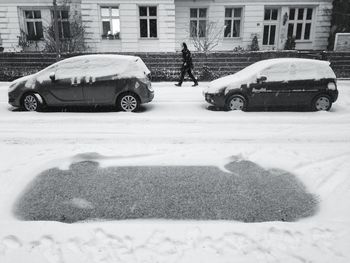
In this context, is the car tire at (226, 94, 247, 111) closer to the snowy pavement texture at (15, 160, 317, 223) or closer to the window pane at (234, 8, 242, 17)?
the snowy pavement texture at (15, 160, 317, 223)

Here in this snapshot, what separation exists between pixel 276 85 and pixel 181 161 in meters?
4.98

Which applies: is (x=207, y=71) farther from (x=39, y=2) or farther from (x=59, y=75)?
(x=39, y=2)

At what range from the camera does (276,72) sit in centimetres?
947

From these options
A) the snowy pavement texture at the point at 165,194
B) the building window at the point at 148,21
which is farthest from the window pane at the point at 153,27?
the snowy pavement texture at the point at 165,194

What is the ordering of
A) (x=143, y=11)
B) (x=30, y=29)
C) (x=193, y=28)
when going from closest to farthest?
(x=143, y=11), (x=193, y=28), (x=30, y=29)

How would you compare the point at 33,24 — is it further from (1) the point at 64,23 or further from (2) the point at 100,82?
(2) the point at 100,82

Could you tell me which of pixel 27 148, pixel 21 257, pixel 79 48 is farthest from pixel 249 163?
pixel 79 48

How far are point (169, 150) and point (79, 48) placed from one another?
17040 mm

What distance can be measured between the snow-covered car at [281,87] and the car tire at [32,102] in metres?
5.20

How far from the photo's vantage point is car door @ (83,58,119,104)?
9.24 metres

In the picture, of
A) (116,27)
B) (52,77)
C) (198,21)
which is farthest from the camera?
(198,21)

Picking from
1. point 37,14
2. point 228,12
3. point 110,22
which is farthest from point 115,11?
point 228,12

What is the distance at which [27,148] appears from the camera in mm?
6402

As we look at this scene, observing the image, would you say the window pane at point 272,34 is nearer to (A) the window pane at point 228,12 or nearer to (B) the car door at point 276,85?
(A) the window pane at point 228,12
